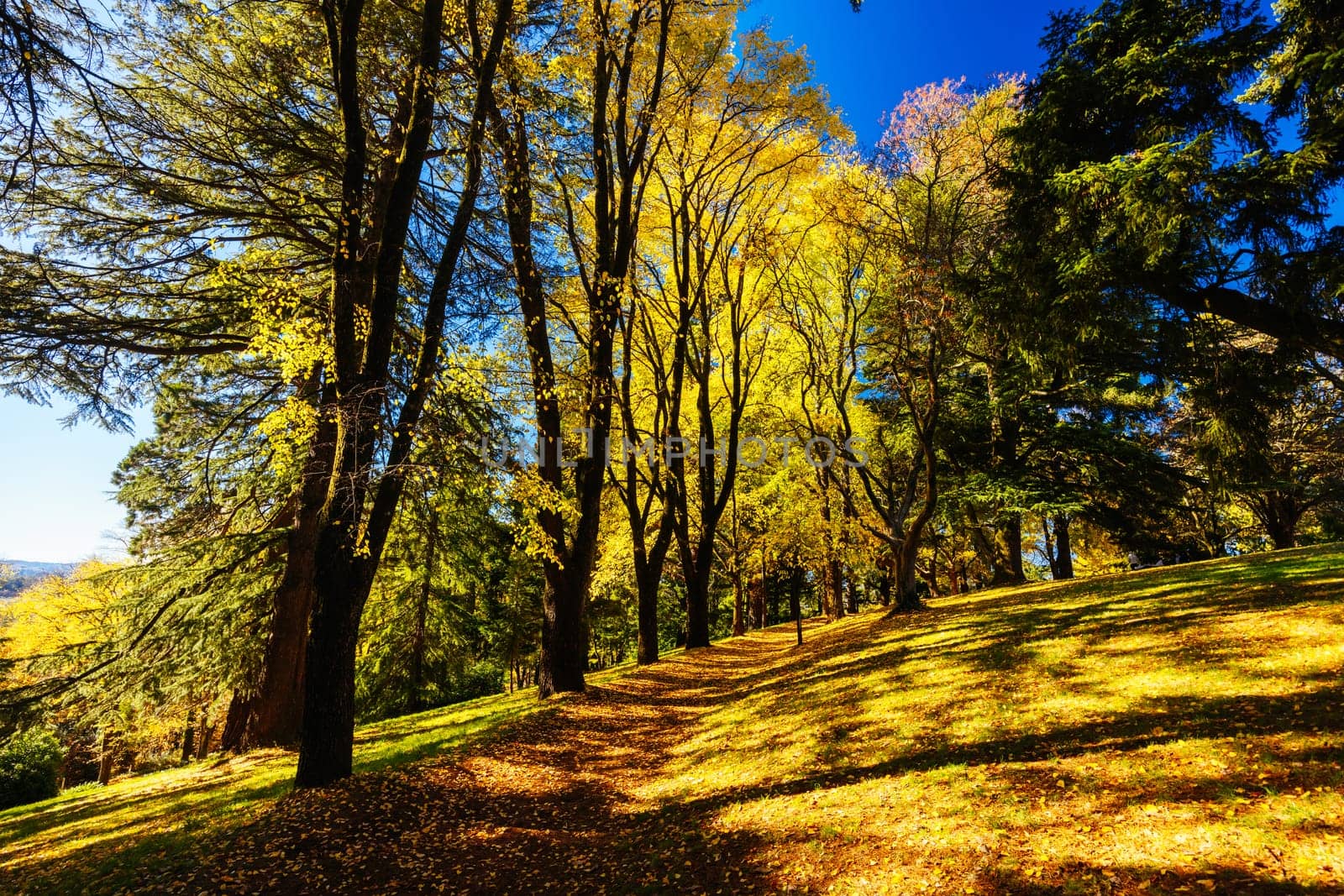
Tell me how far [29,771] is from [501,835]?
58.7ft

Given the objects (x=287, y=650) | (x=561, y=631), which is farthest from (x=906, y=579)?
(x=287, y=650)

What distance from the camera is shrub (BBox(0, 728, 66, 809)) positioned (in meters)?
13.7

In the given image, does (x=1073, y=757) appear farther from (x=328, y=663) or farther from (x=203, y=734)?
(x=203, y=734)

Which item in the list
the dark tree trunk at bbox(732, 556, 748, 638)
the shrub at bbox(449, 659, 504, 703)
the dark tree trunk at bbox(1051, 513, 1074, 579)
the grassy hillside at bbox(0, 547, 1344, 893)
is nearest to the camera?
the grassy hillside at bbox(0, 547, 1344, 893)

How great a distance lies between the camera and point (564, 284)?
461 inches

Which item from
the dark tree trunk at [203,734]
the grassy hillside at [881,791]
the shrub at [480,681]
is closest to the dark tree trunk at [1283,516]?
the grassy hillside at [881,791]

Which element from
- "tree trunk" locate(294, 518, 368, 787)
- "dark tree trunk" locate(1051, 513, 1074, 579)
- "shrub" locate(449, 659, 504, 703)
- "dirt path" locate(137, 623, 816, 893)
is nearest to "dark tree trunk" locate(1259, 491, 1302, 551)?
"dark tree trunk" locate(1051, 513, 1074, 579)

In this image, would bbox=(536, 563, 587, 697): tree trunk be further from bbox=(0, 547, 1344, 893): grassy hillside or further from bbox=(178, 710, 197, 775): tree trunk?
bbox=(178, 710, 197, 775): tree trunk

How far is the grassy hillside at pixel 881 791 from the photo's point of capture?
10.9ft

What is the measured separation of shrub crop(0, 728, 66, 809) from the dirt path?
14.9 meters

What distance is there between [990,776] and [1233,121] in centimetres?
924

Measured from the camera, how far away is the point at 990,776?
14.5 ft

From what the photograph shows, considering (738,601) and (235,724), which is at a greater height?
(738,601)

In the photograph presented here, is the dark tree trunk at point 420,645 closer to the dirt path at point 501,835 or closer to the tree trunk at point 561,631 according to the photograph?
the tree trunk at point 561,631
